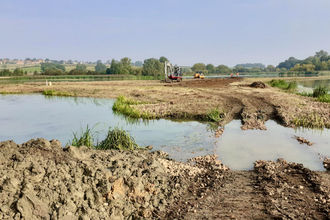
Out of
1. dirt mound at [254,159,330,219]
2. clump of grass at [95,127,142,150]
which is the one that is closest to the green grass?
clump of grass at [95,127,142,150]

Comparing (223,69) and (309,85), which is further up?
(223,69)

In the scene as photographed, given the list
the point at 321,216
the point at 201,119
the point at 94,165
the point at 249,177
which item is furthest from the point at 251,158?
the point at 201,119

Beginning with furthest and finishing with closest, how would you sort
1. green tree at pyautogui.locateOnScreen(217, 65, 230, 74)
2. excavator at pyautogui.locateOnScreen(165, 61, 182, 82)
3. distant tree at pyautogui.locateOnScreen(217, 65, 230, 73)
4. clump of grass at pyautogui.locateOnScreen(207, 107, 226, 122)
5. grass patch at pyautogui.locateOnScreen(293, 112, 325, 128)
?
distant tree at pyautogui.locateOnScreen(217, 65, 230, 73), green tree at pyautogui.locateOnScreen(217, 65, 230, 74), excavator at pyautogui.locateOnScreen(165, 61, 182, 82), clump of grass at pyautogui.locateOnScreen(207, 107, 226, 122), grass patch at pyautogui.locateOnScreen(293, 112, 325, 128)

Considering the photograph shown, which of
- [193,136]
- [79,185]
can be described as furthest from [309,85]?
[79,185]

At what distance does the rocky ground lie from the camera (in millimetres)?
3950

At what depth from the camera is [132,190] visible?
4766mm

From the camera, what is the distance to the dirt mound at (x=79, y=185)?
3836 millimetres

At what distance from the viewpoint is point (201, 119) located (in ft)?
42.7

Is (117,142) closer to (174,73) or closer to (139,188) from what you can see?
(139,188)

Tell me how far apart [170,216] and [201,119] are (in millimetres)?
8874

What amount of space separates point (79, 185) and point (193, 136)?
604cm

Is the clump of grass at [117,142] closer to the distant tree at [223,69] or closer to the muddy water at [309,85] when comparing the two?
the muddy water at [309,85]

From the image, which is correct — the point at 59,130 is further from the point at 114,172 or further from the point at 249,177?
the point at 249,177

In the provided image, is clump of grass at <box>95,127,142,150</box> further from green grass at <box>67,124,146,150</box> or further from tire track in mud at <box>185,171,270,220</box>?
tire track in mud at <box>185,171,270,220</box>
